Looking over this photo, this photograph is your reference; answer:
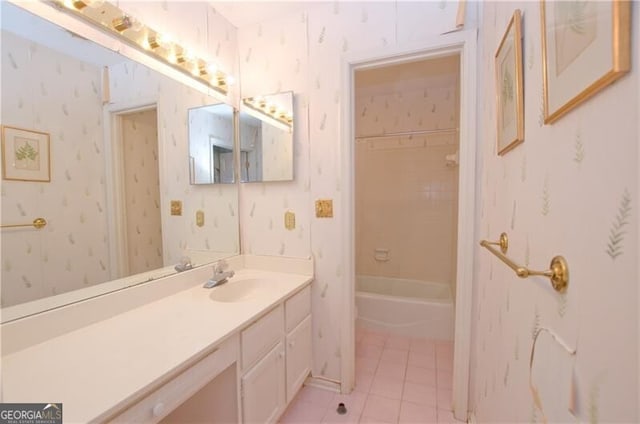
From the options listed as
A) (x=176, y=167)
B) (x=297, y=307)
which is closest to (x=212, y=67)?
(x=176, y=167)

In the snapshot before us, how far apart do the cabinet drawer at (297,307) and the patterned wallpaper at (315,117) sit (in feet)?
0.31

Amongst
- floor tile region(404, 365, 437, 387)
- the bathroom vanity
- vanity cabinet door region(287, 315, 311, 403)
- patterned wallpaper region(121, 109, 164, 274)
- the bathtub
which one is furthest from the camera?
the bathtub

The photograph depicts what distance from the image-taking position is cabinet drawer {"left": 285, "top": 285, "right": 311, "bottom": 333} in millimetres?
1464

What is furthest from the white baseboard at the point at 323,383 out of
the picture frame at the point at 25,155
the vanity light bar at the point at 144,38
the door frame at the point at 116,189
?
the vanity light bar at the point at 144,38

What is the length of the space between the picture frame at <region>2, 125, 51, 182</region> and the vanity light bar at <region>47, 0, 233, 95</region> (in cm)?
53

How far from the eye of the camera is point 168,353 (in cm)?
84

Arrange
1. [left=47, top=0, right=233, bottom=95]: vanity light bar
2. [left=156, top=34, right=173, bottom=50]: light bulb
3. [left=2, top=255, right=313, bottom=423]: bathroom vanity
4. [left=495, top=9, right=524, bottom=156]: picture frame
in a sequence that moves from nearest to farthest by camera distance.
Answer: [left=2, top=255, right=313, bottom=423]: bathroom vanity
[left=495, top=9, right=524, bottom=156]: picture frame
[left=47, top=0, right=233, bottom=95]: vanity light bar
[left=156, top=34, right=173, bottom=50]: light bulb

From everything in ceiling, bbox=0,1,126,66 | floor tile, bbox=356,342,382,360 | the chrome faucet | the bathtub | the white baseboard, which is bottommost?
floor tile, bbox=356,342,382,360

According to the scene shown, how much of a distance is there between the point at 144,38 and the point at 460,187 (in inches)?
72.5

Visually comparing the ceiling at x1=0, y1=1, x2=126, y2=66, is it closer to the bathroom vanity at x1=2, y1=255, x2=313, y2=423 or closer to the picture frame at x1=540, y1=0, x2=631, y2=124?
the bathroom vanity at x1=2, y1=255, x2=313, y2=423

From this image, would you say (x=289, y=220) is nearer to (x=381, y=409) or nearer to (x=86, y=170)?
(x=86, y=170)

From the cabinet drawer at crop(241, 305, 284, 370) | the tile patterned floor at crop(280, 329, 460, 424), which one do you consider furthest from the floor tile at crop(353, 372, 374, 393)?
the cabinet drawer at crop(241, 305, 284, 370)

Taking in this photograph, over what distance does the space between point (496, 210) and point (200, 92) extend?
1.80 m

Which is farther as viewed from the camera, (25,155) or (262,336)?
(262,336)
